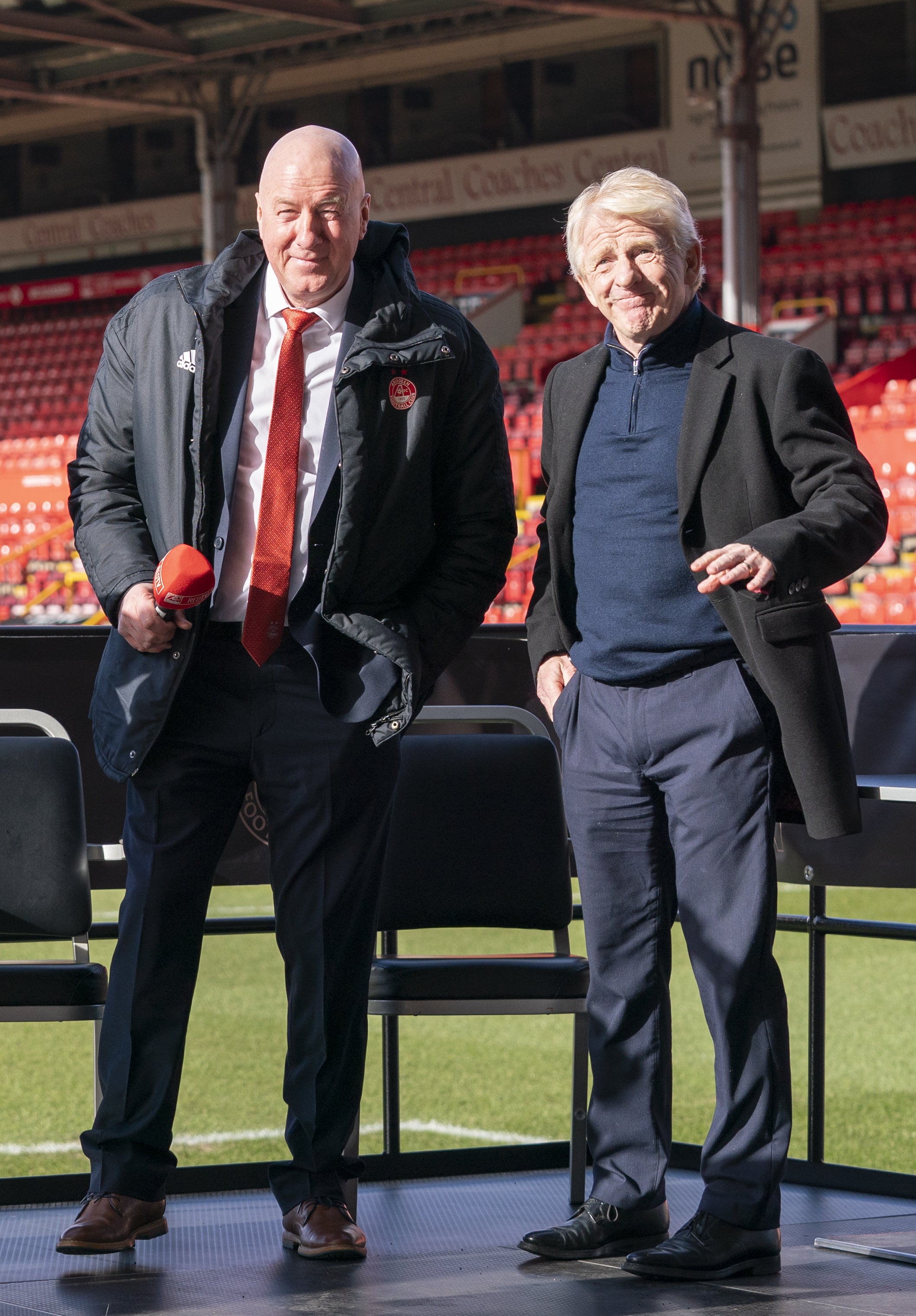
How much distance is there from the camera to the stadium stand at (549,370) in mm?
15570

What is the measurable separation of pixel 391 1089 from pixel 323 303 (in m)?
1.66

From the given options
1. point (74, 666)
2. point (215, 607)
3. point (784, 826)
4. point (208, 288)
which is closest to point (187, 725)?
point (215, 607)

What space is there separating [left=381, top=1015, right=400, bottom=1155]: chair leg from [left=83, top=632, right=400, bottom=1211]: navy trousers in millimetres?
788

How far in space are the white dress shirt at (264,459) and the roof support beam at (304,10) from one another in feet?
49.9

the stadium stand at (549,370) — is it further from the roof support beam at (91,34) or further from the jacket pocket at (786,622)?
the jacket pocket at (786,622)

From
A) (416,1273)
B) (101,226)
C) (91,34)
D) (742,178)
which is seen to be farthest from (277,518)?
(101,226)

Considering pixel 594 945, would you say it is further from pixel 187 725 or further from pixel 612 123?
pixel 612 123

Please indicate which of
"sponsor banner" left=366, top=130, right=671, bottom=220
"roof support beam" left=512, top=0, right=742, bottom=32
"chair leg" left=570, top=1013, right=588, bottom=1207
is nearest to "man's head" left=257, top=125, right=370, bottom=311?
"chair leg" left=570, top=1013, right=588, bottom=1207

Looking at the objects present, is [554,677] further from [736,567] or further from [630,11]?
[630,11]

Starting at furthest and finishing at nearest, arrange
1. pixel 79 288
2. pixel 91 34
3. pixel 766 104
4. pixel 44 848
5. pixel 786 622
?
pixel 79 288
pixel 766 104
pixel 91 34
pixel 44 848
pixel 786 622

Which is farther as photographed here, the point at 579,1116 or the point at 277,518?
the point at 579,1116

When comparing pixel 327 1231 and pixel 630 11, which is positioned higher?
pixel 630 11

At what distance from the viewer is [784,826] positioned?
11.5 ft

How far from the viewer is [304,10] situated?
56.6 ft
